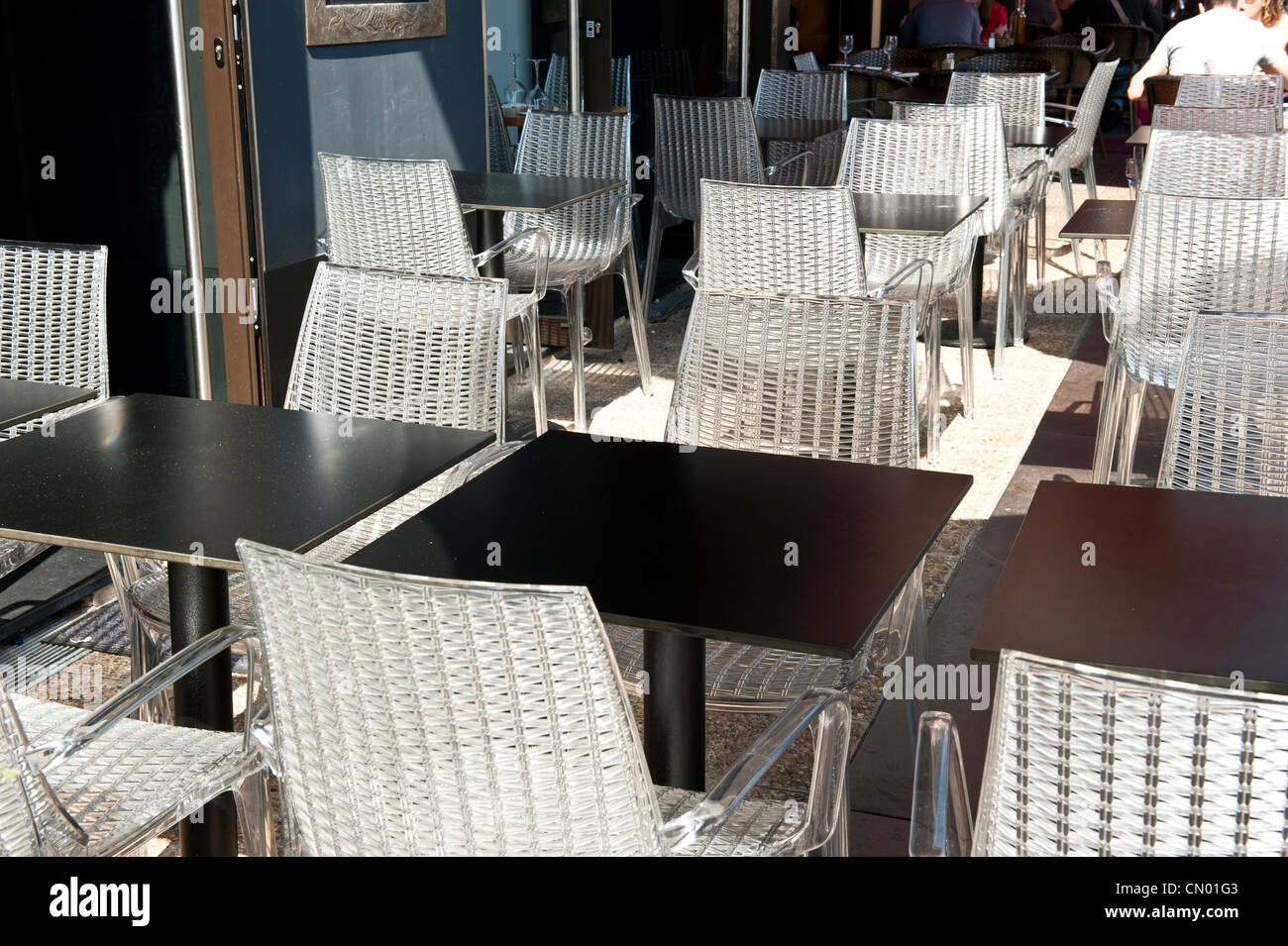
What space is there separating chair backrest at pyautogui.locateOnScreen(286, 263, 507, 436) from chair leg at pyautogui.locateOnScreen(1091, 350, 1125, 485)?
1.66 metres

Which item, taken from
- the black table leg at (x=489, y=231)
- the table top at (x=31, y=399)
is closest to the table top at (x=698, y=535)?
the table top at (x=31, y=399)

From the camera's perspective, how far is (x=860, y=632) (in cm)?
167

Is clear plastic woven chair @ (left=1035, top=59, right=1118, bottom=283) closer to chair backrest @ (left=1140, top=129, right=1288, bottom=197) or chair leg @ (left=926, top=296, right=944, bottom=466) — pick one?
chair backrest @ (left=1140, top=129, right=1288, bottom=197)

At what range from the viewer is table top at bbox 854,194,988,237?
429 centimetres

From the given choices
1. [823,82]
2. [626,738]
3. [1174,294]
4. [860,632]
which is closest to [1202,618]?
[860,632]

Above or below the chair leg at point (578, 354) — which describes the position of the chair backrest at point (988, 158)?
above

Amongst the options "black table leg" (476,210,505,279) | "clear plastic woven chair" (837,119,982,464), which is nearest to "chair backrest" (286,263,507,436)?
"black table leg" (476,210,505,279)

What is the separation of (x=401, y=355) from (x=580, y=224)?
2379mm

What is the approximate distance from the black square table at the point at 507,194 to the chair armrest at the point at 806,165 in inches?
49.5

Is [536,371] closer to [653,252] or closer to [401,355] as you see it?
[401,355]

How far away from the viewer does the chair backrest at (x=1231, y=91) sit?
634 cm

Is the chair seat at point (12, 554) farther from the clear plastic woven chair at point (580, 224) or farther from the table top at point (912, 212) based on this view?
the table top at point (912, 212)
